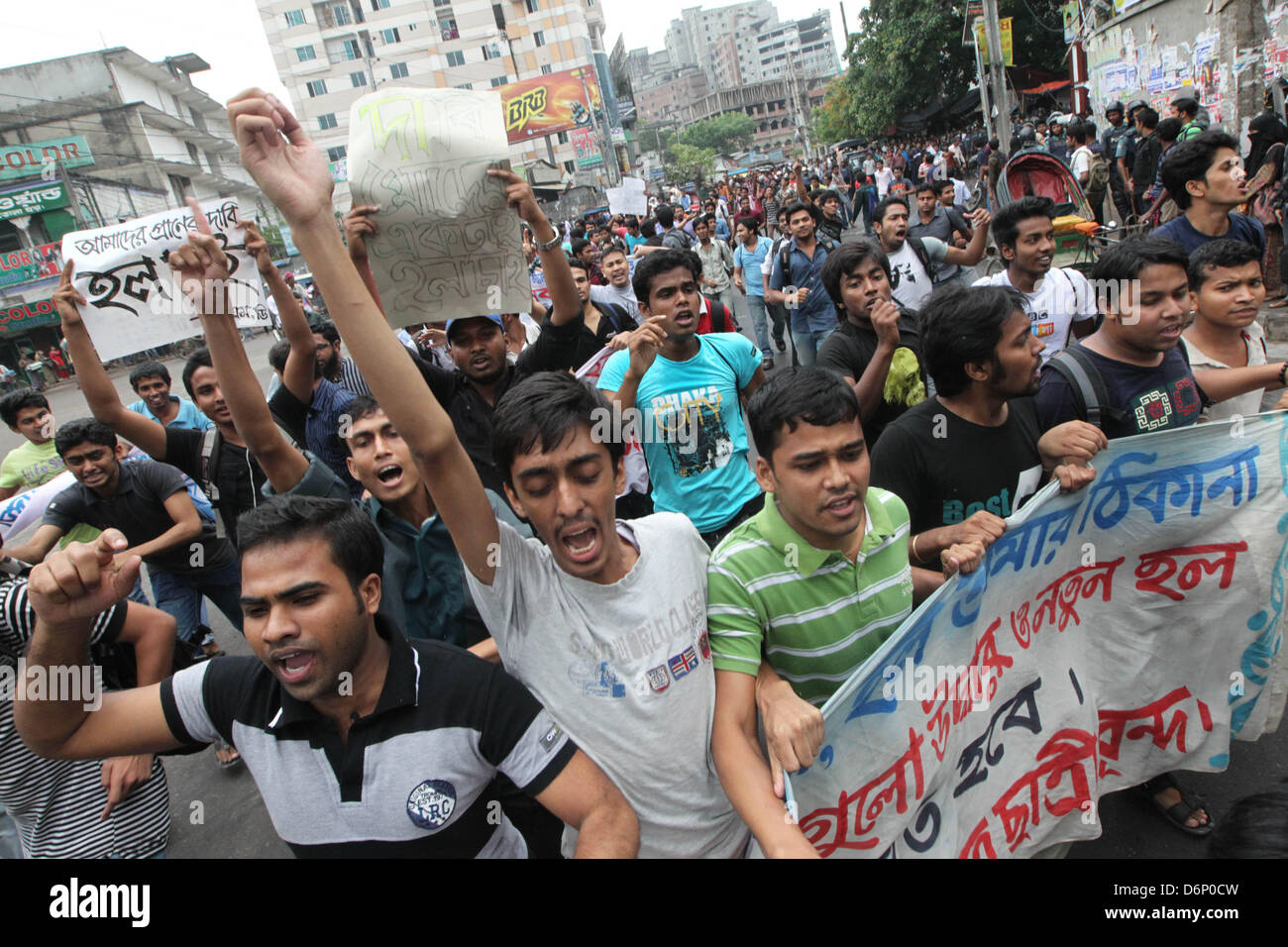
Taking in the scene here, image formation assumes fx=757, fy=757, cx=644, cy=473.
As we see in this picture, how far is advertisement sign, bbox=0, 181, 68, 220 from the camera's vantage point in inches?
1232

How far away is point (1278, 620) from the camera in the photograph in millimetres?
2420

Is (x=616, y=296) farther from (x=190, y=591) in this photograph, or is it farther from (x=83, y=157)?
(x=83, y=157)

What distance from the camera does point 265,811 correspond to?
3.71 metres

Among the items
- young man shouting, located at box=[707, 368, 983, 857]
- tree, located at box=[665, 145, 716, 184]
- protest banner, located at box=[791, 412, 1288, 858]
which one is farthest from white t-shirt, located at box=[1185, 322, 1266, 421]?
tree, located at box=[665, 145, 716, 184]

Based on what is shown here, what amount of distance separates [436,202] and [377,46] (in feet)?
232

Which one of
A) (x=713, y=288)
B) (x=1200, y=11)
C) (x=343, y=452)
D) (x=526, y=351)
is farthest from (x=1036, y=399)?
(x=1200, y=11)

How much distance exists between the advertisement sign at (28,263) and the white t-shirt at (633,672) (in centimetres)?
3887

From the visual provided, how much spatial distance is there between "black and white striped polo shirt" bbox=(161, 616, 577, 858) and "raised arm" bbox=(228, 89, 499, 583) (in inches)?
11.0

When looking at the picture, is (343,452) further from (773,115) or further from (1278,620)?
→ (773,115)

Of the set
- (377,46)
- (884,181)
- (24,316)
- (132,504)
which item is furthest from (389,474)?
(377,46)

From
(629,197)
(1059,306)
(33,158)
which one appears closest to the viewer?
(1059,306)

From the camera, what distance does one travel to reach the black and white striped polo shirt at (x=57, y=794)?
82.3 inches

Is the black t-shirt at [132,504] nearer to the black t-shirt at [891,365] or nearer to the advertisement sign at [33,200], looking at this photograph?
the black t-shirt at [891,365]

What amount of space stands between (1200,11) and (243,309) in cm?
1677
